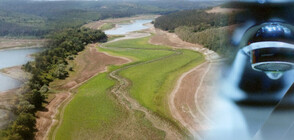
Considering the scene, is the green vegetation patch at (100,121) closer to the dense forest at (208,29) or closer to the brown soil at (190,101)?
the brown soil at (190,101)

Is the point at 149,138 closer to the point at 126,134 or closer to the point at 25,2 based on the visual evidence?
the point at 126,134

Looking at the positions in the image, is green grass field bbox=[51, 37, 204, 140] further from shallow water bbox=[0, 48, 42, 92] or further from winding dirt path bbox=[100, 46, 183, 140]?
shallow water bbox=[0, 48, 42, 92]

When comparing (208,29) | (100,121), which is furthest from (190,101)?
(208,29)

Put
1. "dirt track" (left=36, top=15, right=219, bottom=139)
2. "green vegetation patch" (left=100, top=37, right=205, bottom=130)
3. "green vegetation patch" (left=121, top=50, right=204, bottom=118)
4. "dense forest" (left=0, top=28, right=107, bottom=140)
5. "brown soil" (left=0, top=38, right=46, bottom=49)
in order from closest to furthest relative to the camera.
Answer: "dirt track" (left=36, top=15, right=219, bottom=139), "dense forest" (left=0, top=28, right=107, bottom=140), "green vegetation patch" (left=121, top=50, right=204, bottom=118), "green vegetation patch" (left=100, top=37, right=205, bottom=130), "brown soil" (left=0, top=38, right=46, bottom=49)

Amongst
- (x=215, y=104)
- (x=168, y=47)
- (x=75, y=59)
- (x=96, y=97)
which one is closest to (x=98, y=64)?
(x=75, y=59)

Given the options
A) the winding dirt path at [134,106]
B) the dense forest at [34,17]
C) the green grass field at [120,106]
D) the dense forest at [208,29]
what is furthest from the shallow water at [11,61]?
the dense forest at [208,29]

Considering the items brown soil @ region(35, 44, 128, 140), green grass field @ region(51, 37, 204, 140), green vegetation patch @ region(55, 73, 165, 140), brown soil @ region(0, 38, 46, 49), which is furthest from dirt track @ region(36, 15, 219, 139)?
brown soil @ region(0, 38, 46, 49)

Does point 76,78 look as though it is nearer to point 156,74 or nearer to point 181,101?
point 156,74
